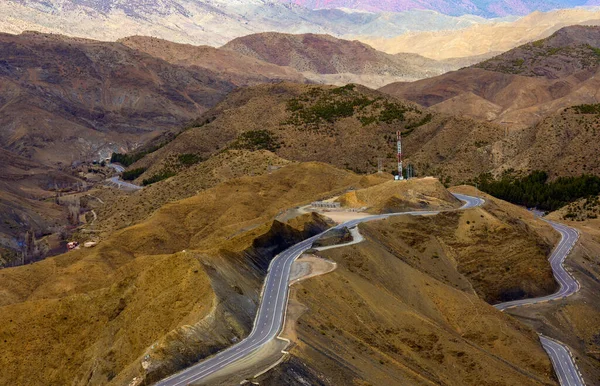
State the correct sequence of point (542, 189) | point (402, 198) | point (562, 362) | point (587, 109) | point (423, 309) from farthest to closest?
point (587, 109) < point (542, 189) < point (402, 198) < point (562, 362) < point (423, 309)

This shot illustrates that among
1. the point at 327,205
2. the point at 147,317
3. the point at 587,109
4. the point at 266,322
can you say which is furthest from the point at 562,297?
the point at 587,109

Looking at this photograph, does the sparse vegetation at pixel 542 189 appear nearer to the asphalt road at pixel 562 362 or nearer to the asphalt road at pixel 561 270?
the asphalt road at pixel 561 270

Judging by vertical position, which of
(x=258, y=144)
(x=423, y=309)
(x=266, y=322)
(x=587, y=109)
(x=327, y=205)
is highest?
(x=587, y=109)

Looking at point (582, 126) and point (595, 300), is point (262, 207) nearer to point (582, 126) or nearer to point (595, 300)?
point (595, 300)

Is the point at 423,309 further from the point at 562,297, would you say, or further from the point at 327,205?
the point at 327,205

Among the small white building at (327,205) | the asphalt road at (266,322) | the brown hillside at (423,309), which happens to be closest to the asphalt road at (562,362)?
the brown hillside at (423,309)

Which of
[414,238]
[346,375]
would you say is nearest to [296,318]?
→ [346,375]
